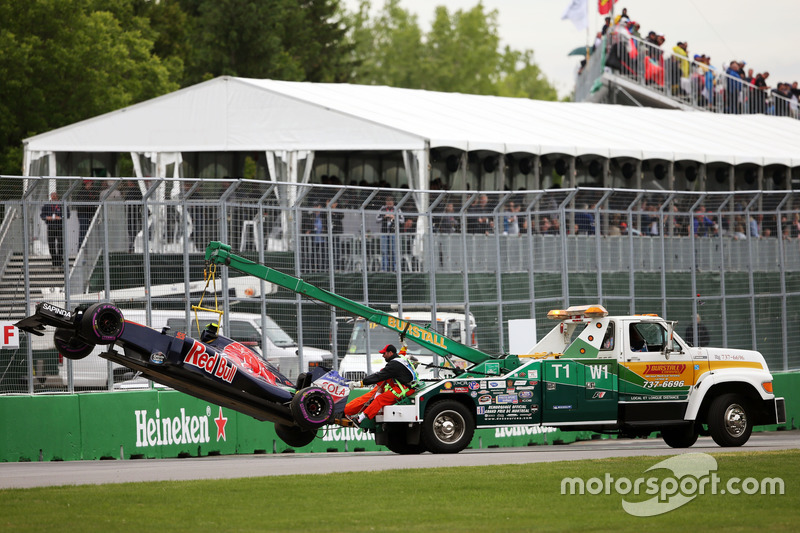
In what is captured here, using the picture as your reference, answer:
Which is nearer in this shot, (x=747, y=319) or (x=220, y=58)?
(x=747, y=319)

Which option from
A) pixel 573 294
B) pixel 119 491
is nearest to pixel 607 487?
pixel 119 491

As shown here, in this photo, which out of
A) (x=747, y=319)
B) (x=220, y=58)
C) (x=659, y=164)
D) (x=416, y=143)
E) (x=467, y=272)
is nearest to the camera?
(x=467, y=272)

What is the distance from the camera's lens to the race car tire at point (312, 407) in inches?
663

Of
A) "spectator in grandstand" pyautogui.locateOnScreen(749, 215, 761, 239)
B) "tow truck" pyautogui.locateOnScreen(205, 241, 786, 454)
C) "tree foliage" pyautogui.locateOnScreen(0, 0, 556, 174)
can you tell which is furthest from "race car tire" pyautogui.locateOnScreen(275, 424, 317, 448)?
"tree foliage" pyautogui.locateOnScreen(0, 0, 556, 174)

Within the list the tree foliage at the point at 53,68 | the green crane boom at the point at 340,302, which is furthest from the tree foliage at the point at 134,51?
the green crane boom at the point at 340,302

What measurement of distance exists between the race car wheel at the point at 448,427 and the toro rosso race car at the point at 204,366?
137 centimetres

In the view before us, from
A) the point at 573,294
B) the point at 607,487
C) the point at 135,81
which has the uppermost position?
the point at 135,81

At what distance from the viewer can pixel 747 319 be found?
2589 centimetres

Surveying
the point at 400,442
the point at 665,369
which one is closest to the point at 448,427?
the point at 400,442

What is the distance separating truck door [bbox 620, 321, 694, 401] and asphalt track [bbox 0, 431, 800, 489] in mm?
854

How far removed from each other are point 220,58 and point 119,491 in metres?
51.0

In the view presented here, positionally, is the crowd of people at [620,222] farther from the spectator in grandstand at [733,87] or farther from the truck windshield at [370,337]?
the spectator in grandstand at [733,87]

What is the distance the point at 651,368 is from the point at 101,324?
828 centimetres

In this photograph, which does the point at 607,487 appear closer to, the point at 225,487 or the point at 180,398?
the point at 225,487
